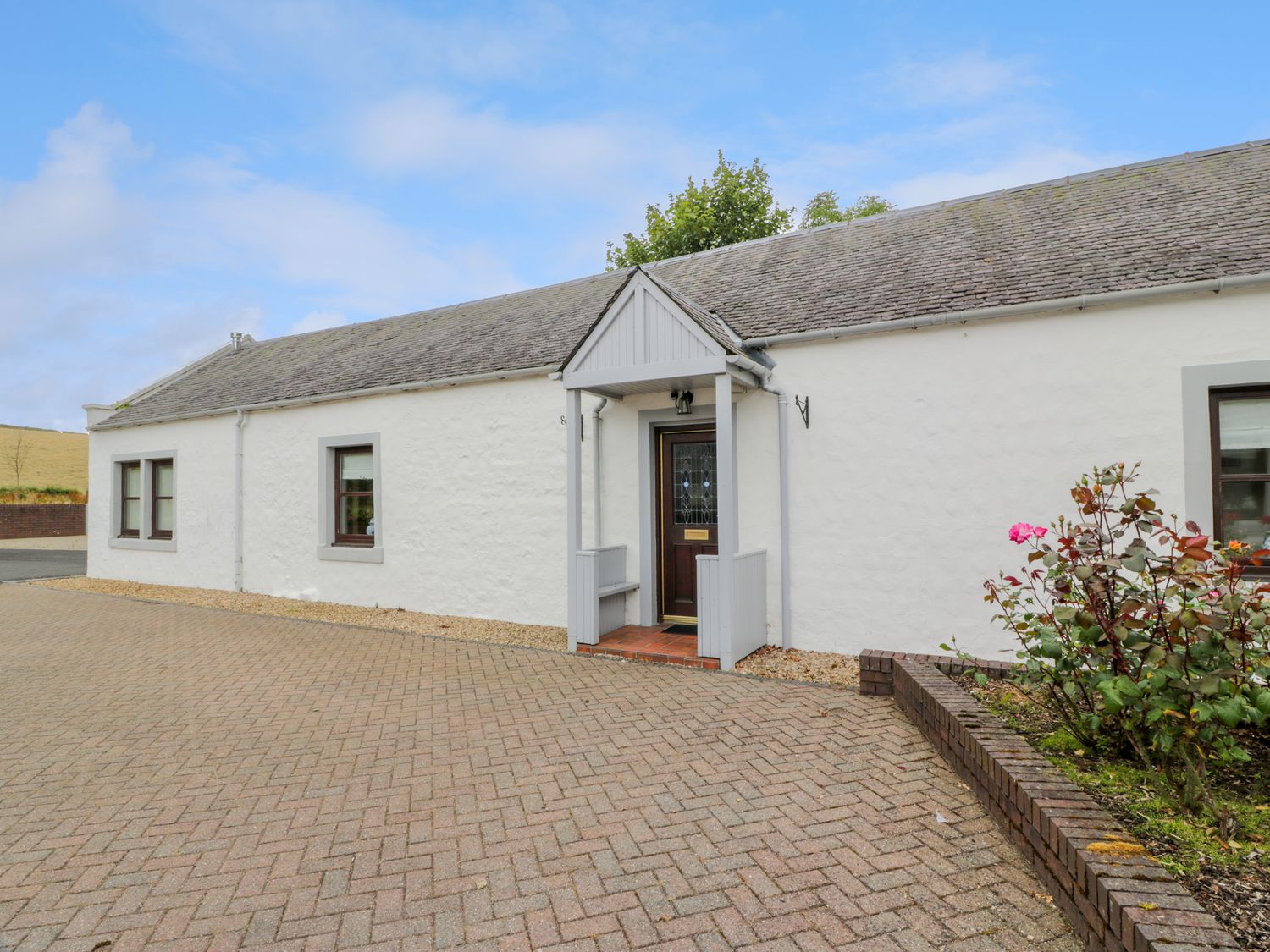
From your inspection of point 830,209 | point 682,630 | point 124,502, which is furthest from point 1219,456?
point 830,209

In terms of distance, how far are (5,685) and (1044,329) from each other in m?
10.9

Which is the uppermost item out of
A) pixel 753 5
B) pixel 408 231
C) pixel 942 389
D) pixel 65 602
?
pixel 408 231

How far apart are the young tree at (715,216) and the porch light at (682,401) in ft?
59.5

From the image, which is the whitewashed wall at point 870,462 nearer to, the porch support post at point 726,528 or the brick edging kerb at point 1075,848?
the porch support post at point 726,528

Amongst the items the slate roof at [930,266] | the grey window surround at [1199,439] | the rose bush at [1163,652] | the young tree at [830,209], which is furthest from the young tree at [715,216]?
the rose bush at [1163,652]

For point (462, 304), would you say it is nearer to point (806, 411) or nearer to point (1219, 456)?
point (806, 411)

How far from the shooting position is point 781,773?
385 centimetres

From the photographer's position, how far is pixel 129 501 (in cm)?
1414

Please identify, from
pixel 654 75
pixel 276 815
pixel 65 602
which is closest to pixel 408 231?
pixel 654 75

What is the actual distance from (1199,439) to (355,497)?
1128cm

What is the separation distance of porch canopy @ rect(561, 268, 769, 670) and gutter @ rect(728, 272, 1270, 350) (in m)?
0.46

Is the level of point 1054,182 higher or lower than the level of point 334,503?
higher

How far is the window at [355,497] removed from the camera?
34.2 ft

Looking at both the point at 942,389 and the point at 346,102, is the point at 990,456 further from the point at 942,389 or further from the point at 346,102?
the point at 346,102
